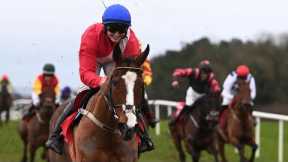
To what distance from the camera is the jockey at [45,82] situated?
1487cm

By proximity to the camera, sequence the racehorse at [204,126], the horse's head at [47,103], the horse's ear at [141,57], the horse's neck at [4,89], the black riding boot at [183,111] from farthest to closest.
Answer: the horse's neck at [4,89] < the black riding boot at [183,111] < the racehorse at [204,126] < the horse's head at [47,103] < the horse's ear at [141,57]

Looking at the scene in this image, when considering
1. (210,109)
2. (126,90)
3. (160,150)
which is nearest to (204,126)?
(210,109)

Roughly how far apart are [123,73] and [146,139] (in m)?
1.21

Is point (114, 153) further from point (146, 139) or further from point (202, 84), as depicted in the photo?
point (202, 84)

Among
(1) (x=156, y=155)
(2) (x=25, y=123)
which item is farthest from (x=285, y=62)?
(2) (x=25, y=123)

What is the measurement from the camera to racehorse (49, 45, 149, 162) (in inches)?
220

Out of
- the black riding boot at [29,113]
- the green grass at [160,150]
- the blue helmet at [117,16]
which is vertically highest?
the blue helmet at [117,16]

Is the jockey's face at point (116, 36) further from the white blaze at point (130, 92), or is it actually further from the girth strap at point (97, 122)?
the white blaze at point (130, 92)

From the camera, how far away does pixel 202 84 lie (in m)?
15.7

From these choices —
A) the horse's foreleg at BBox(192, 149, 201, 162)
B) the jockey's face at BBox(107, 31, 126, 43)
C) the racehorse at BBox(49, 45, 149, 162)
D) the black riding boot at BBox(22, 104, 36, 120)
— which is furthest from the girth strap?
the black riding boot at BBox(22, 104, 36, 120)

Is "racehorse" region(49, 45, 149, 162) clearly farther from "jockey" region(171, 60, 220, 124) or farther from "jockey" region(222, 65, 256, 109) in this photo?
"jockey" region(222, 65, 256, 109)

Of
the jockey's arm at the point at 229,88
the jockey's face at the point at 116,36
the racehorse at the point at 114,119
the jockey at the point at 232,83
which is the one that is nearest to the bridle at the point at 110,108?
the racehorse at the point at 114,119

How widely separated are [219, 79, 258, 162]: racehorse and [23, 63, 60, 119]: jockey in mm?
3651

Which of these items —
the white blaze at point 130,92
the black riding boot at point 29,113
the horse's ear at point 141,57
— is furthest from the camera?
the black riding boot at point 29,113
